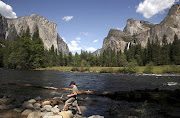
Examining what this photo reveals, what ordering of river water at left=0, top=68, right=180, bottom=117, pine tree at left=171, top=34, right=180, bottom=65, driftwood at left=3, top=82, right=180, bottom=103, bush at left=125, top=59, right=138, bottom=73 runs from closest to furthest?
river water at left=0, top=68, right=180, bottom=117, driftwood at left=3, top=82, right=180, bottom=103, bush at left=125, top=59, right=138, bottom=73, pine tree at left=171, top=34, right=180, bottom=65

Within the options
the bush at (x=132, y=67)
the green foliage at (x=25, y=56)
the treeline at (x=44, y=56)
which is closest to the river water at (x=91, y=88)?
the bush at (x=132, y=67)

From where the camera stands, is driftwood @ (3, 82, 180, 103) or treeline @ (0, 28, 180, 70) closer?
driftwood @ (3, 82, 180, 103)

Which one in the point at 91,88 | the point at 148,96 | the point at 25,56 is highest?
the point at 25,56

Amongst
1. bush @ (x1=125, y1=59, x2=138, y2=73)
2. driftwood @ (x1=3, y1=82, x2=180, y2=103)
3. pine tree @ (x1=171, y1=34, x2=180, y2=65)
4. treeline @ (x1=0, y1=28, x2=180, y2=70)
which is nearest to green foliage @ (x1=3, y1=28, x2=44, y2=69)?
treeline @ (x1=0, y1=28, x2=180, y2=70)

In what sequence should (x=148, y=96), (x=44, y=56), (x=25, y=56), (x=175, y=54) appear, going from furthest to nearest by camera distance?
1. (x=44, y=56)
2. (x=175, y=54)
3. (x=25, y=56)
4. (x=148, y=96)

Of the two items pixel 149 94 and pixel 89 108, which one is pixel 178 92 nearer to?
pixel 149 94

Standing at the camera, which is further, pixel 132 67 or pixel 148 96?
pixel 132 67

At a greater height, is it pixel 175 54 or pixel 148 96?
pixel 175 54

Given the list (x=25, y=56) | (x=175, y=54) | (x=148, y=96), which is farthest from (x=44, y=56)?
(x=175, y=54)

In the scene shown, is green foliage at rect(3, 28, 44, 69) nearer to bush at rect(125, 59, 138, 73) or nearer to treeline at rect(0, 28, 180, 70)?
treeline at rect(0, 28, 180, 70)

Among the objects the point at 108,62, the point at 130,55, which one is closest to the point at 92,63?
the point at 108,62

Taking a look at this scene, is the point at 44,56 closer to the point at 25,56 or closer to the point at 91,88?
the point at 25,56

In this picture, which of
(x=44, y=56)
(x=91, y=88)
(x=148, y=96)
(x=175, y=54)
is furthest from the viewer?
(x=44, y=56)

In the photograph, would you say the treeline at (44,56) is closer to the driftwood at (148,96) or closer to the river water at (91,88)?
the river water at (91,88)
